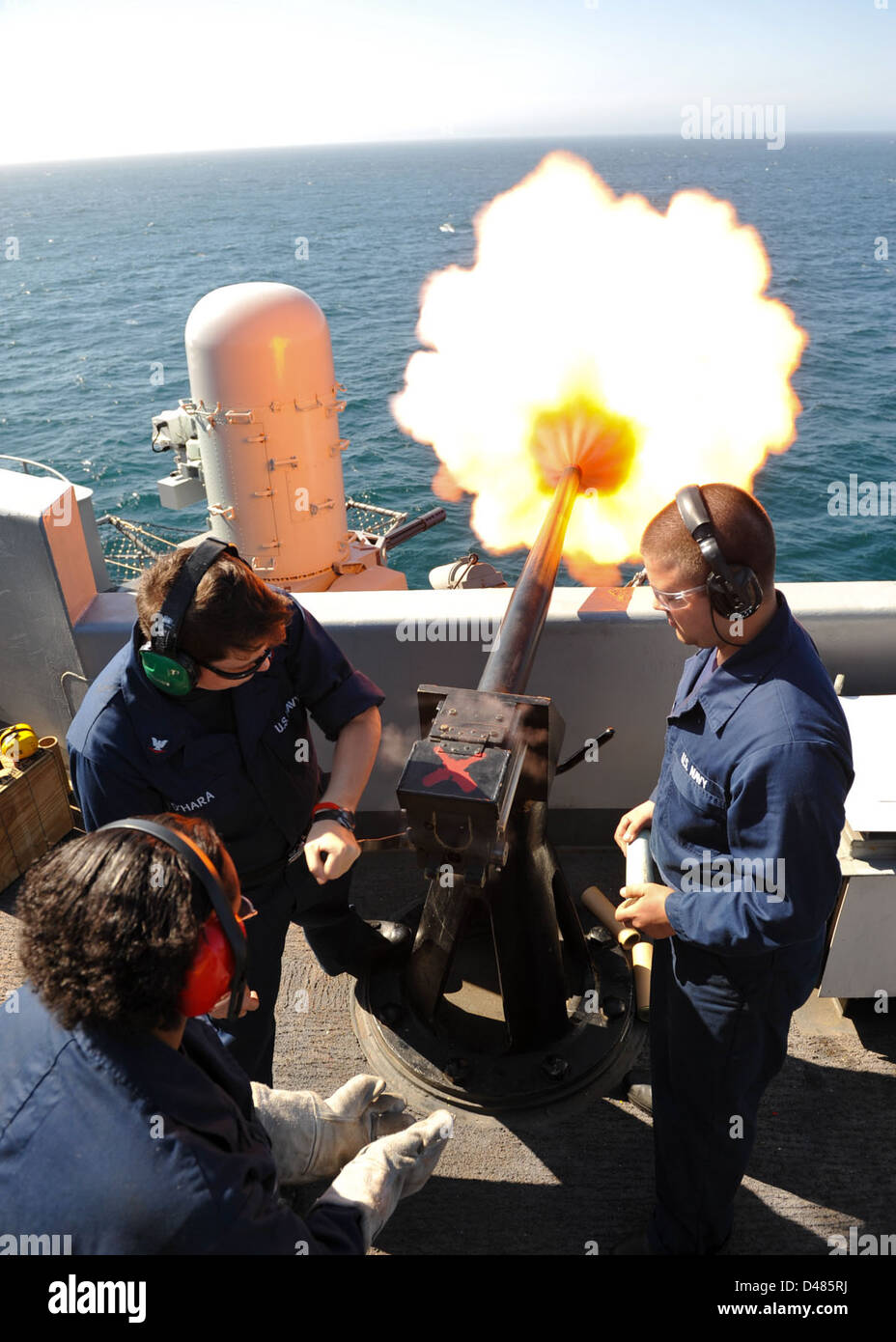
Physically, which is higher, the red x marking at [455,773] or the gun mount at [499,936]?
the red x marking at [455,773]

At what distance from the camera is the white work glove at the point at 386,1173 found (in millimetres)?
2395

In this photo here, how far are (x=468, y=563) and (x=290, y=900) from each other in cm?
390

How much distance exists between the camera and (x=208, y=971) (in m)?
1.74

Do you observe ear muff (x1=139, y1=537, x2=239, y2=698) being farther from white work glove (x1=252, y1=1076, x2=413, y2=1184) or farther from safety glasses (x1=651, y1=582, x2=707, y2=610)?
white work glove (x1=252, y1=1076, x2=413, y2=1184)

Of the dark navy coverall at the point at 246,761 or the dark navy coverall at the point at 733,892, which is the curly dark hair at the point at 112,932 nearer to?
the dark navy coverall at the point at 246,761

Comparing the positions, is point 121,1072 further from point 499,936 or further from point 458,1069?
point 458,1069

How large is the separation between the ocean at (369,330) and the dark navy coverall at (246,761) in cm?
466

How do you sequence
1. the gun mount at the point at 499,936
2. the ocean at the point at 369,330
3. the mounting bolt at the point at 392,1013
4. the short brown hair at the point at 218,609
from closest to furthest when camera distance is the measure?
the short brown hair at the point at 218,609, the gun mount at the point at 499,936, the mounting bolt at the point at 392,1013, the ocean at the point at 369,330

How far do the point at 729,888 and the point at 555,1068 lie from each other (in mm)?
1545

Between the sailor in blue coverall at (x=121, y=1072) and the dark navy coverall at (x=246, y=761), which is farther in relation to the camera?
the dark navy coverall at (x=246, y=761)

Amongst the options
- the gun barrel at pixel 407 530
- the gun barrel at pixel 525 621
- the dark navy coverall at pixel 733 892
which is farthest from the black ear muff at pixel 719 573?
the gun barrel at pixel 407 530

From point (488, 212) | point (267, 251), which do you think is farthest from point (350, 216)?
point (488, 212)

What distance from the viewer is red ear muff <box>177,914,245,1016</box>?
1.72 metres

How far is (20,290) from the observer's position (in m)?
65.9
